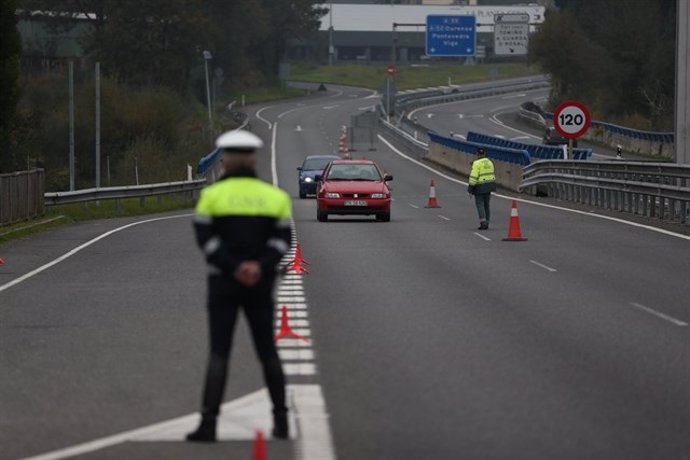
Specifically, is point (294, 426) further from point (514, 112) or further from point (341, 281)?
point (514, 112)

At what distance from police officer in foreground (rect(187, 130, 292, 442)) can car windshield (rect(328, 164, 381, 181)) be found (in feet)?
87.8

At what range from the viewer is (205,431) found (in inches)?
359

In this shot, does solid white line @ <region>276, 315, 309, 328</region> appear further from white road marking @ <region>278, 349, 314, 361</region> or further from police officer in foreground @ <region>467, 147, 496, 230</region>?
police officer in foreground @ <region>467, 147, 496, 230</region>

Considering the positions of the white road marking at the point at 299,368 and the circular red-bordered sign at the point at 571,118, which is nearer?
the white road marking at the point at 299,368

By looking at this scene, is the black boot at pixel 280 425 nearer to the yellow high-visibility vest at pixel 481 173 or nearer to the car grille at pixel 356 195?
the yellow high-visibility vest at pixel 481 173

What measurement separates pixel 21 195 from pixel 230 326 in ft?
91.6

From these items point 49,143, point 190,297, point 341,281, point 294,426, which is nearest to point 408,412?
point 294,426

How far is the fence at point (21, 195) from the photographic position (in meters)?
33.9

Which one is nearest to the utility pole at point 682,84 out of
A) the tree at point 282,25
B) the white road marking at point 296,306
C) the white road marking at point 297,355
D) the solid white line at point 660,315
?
the solid white line at point 660,315

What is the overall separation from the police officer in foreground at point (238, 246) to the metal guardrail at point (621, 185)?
21.9 meters

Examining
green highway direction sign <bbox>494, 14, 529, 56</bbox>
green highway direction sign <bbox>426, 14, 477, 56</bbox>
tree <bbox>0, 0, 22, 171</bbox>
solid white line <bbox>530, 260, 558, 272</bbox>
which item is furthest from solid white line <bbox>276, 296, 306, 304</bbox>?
green highway direction sign <bbox>426, 14, 477, 56</bbox>

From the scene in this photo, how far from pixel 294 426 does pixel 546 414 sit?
5.44ft

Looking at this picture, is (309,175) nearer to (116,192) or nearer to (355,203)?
(116,192)

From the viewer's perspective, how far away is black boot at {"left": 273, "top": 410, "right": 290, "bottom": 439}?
9.21m
